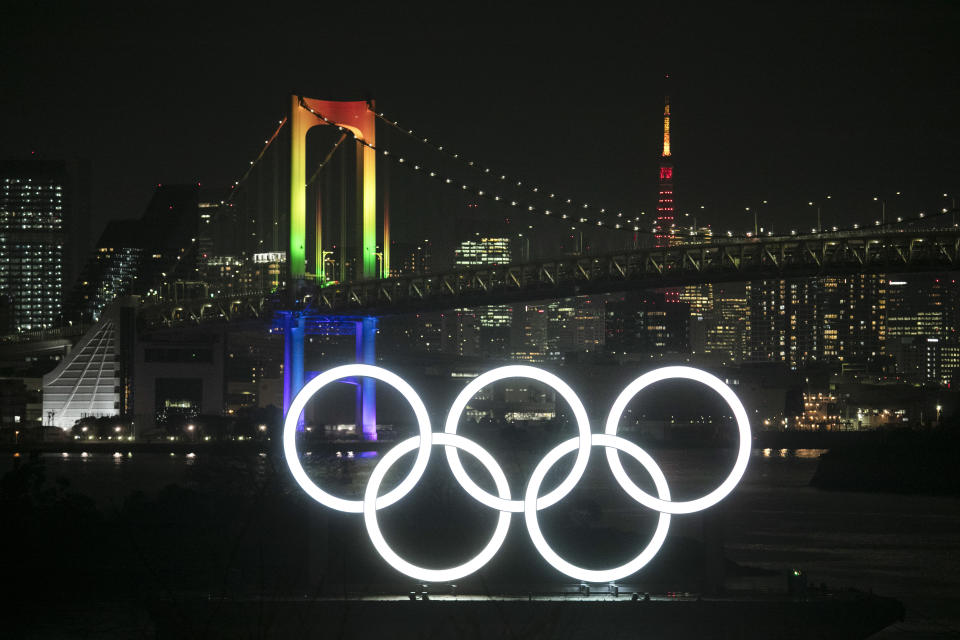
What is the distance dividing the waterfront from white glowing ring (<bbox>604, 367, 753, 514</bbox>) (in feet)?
2.55

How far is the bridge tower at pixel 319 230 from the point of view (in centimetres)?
3859

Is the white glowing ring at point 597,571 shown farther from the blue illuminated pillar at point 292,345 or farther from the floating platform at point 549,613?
the blue illuminated pillar at point 292,345

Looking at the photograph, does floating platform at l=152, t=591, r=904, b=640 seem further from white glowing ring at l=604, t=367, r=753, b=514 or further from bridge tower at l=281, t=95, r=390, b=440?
bridge tower at l=281, t=95, r=390, b=440

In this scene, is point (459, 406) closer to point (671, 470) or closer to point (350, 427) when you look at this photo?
point (671, 470)

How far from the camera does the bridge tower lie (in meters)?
38.6

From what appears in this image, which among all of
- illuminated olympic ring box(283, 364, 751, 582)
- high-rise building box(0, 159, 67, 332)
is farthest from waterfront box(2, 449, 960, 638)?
high-rise building box(0, 159, 67, 332)

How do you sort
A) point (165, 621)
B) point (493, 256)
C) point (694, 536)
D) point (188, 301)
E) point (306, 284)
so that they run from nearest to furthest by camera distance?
point (165, 621)
point (694, 536)
point (306, 284)
point (188, 301)
point (493, 256)

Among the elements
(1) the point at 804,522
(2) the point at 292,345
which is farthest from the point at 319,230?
(1) the point at 804,522

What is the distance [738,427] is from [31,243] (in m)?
100

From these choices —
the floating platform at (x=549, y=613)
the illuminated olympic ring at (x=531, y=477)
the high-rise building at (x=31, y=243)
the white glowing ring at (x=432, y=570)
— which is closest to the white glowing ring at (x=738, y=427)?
the illuminated olympic ring at (x=531, y=477)

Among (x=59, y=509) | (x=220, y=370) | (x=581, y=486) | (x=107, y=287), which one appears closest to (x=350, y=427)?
(x=220, y=370)

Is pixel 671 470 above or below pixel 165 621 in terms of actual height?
below

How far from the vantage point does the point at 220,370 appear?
50406 millimetres

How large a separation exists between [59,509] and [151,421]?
30115mm
